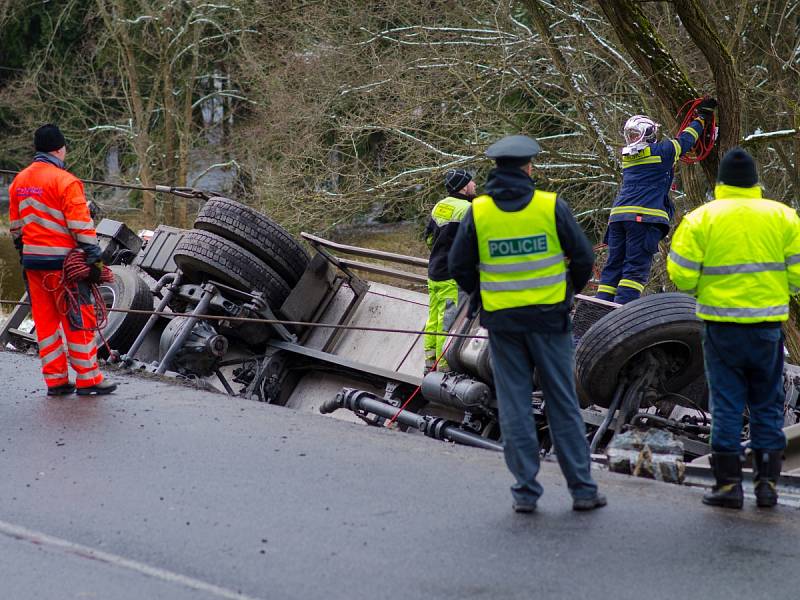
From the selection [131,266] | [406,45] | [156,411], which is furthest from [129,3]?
[156,411]

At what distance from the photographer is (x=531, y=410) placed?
16.7 feet

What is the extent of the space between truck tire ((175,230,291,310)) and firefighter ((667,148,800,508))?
14.0 ft

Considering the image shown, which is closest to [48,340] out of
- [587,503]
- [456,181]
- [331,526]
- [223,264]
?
[223,264]

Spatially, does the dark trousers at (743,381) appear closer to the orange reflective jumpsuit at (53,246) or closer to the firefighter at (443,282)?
the firefighter at (443,282)

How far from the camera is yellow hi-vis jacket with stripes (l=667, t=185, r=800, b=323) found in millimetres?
5164

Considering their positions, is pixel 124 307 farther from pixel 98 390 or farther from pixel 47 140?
pixel 47 140

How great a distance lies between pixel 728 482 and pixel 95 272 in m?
4.34

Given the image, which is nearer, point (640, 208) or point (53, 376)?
point (53, 376)

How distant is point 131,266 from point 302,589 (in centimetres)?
610

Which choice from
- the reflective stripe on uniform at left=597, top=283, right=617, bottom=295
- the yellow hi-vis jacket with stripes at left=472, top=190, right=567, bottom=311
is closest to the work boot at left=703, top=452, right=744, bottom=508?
the yellow hi-vis jacket with stripes at left=472, top=190, right=567, bottom=311

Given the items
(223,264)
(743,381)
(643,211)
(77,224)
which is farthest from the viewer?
(223,264)

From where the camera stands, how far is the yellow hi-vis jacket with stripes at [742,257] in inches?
203

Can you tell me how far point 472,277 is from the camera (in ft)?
17.0

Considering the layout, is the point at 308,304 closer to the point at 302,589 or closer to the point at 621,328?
the point at 621,328
